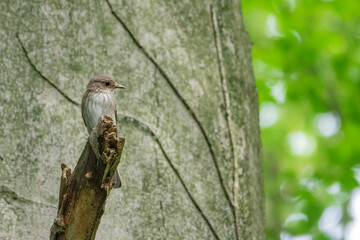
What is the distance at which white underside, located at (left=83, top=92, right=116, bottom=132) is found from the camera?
3104 millimetres

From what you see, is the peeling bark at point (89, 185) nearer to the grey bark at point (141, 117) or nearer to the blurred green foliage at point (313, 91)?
the grey bark at point (141, 117)

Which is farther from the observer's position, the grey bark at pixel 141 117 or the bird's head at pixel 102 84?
the bird's head at pixel 102 84

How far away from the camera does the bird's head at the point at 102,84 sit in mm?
2893

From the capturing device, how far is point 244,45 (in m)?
3.54

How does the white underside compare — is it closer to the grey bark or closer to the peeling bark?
the grey bark

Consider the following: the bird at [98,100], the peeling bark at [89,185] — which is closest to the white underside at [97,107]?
the bird at [98,100]

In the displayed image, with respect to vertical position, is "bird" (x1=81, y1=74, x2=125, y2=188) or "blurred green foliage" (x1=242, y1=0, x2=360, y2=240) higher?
"blurred green foliage" (x1=242, y1=0, x2=360, y2=240)

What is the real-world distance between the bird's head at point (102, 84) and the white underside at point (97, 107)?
10 cm

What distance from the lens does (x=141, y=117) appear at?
2986mm

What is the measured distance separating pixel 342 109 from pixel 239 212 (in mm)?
4790

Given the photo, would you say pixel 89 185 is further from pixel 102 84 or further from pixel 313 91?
pixel 313 91

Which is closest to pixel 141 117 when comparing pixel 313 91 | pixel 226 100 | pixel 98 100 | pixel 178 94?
pixel 178 94

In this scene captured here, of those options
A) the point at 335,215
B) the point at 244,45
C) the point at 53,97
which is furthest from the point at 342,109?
the point at 53,97

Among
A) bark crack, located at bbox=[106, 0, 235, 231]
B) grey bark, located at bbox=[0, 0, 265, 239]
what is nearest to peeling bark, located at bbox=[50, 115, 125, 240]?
grey bark, located at bbox=[0, 0, 265, 239]
